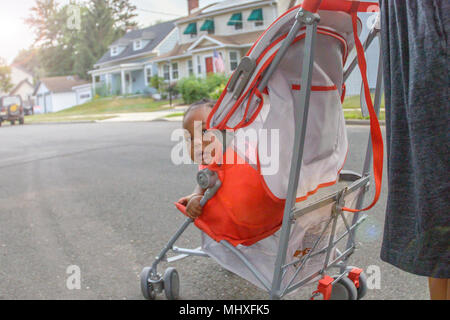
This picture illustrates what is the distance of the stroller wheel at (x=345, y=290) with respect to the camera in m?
2.45

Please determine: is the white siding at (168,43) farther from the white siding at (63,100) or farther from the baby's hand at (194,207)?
the baby's hand at (194,207)

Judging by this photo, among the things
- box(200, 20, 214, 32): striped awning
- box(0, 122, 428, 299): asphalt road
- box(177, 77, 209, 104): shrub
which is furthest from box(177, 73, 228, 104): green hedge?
box(0, 122, 428, 299): asphalt road

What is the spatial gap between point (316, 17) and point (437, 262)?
0.95m

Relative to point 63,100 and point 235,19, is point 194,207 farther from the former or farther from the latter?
point 63,100

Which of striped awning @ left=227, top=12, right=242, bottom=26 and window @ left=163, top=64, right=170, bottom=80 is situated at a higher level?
striped awning @ left=227, top=12, right=242, bottom=26

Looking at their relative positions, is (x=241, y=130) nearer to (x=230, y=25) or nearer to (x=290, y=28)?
(x=290, y=28)

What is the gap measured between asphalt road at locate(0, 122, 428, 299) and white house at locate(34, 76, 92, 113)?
1732 inches

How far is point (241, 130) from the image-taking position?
2.07m

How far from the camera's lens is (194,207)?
2.32 meters

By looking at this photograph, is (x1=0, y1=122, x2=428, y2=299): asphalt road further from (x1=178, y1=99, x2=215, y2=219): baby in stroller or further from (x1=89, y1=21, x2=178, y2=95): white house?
(x1=89, y1=21, x2=178, y2=95): white house

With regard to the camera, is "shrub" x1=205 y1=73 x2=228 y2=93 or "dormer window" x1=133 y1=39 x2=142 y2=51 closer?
"shrub" x1=205 y1=73 x2=228 y2=93

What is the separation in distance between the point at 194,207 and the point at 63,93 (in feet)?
173

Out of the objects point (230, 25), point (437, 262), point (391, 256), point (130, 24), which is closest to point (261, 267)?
point (391, 256)

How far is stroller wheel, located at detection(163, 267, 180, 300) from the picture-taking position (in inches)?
102
